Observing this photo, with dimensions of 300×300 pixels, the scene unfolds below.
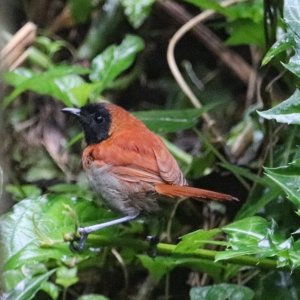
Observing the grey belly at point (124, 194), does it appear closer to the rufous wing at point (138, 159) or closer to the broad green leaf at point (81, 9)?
the rufous wing at point (138, 159)

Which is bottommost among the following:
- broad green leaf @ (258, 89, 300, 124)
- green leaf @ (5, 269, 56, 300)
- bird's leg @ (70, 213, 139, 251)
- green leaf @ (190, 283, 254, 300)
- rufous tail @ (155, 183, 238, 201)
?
green leaf @ (190, 283, 254, 300)

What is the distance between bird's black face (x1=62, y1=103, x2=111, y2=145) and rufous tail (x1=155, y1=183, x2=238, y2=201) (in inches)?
17.4

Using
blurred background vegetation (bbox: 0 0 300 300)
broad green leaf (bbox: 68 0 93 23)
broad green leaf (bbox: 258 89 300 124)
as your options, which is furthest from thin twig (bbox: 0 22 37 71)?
broad green leaf (bbox: 258 89 300 124)

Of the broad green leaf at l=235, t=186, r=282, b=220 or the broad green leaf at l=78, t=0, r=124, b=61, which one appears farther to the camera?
the broad green leaf at l=78, t=0, r=124, b=61

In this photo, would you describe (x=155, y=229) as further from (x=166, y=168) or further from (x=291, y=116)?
(x=291, y=116)

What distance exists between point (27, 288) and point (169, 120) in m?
1.04

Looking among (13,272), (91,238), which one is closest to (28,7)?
(13,272)

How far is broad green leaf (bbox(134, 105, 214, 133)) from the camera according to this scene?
11.1 feet

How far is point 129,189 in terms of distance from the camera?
9.24 ft

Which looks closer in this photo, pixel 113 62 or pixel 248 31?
pixel 113 62

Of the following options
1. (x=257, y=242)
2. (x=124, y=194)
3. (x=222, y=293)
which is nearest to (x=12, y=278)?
(x=124, y=194)

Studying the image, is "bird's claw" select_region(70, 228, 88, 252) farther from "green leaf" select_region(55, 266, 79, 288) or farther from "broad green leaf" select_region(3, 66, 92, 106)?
"broad green leaf" select_region(3, 66, 92, 106)

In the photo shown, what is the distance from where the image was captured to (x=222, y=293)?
110 inches

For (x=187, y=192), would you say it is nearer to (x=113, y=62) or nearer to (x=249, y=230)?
(x=249, y=230)
